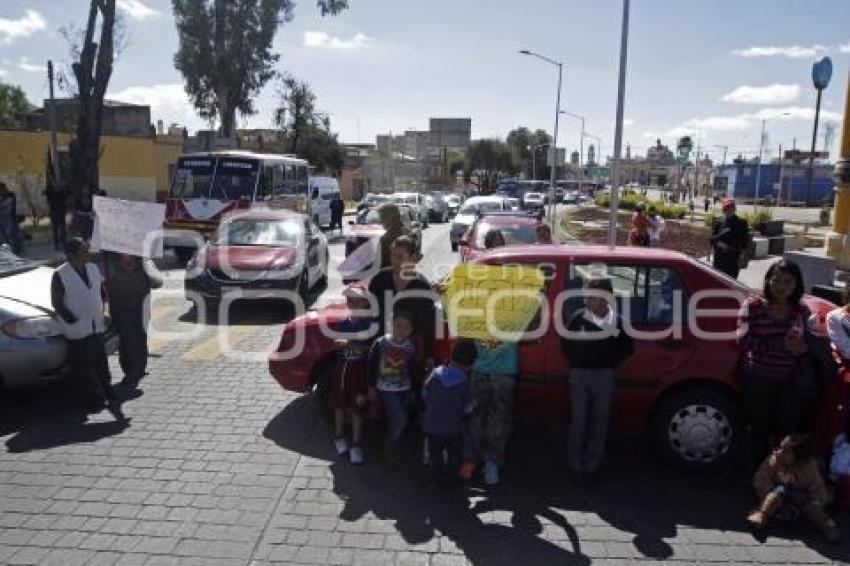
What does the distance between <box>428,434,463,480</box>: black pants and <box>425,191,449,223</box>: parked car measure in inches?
1321

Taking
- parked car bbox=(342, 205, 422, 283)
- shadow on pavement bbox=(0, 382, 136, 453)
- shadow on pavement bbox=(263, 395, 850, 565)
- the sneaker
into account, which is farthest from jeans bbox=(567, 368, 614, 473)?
parked car bbox=(342, 205, 422, 283)

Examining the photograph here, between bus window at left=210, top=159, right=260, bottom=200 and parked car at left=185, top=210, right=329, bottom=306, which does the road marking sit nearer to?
parked car at left=185, top=210, right=329, bottom=306

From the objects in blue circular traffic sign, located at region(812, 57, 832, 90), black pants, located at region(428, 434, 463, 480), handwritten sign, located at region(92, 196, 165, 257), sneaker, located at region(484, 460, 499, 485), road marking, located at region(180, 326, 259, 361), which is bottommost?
road marking, located at region(180, 326, 259, 361)

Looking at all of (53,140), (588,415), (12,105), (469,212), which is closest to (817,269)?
(588,415)

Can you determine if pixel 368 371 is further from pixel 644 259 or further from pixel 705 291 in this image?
pixel 705 291

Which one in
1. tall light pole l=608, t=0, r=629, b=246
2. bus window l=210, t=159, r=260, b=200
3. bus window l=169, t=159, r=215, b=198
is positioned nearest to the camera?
tall light pole l=608, t=0, r=629, b=246

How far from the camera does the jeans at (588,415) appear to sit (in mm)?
4875

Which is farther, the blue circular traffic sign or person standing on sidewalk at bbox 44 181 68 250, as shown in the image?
the blue circular traffic sign

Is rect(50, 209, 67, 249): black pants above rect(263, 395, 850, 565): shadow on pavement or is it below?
above

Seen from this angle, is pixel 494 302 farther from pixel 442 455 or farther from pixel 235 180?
pixel 235 180

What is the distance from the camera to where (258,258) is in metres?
11.1

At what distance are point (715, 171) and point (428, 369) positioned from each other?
111m

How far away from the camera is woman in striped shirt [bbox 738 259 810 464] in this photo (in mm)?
4750

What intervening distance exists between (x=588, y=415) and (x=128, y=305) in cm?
→ 470
